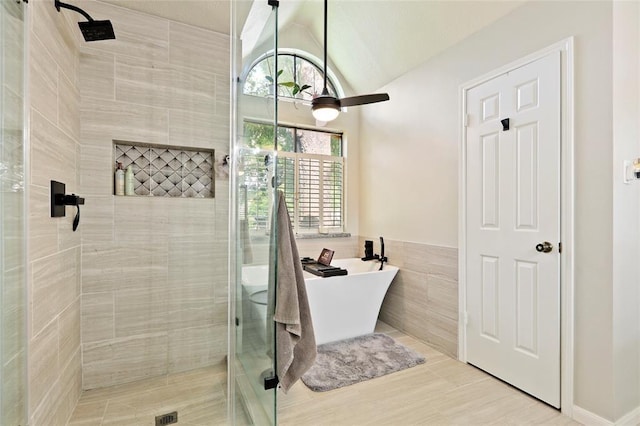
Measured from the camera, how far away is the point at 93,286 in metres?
2.13

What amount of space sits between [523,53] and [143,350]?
11.1 feet

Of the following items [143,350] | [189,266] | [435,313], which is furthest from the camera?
[435,313]

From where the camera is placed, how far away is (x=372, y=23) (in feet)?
10.2

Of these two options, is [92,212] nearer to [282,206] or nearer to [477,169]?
[282,206]

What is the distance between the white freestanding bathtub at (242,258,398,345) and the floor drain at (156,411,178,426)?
1.23 m

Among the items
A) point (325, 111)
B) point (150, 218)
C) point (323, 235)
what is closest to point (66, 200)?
point (150, 218)

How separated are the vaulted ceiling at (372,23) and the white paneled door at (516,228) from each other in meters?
0.56

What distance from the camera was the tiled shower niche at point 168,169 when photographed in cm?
234

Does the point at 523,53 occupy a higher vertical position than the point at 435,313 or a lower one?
higher

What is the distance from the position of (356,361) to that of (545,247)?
1574 millimetres

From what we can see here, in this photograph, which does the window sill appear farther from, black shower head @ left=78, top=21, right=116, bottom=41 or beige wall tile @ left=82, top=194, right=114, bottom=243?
black shower head @ left=78, top=21, right=116, bottom=41

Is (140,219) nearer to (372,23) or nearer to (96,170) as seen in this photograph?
(96,170)

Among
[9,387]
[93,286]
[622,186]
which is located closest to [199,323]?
[93,286]

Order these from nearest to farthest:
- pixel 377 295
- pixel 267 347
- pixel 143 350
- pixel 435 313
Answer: pixel 267 347 < pixel 143 350 < pixel 435 313 < pixel 377 295
